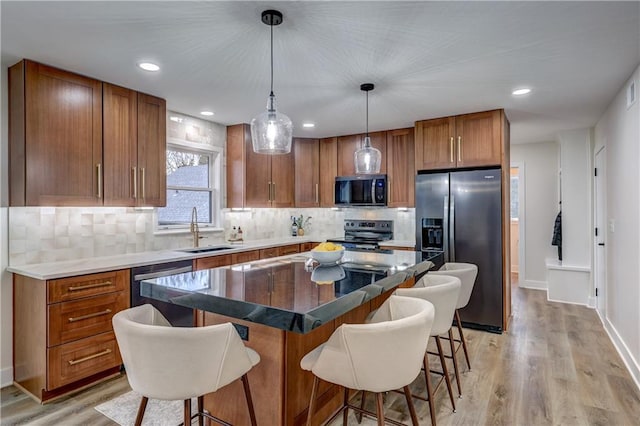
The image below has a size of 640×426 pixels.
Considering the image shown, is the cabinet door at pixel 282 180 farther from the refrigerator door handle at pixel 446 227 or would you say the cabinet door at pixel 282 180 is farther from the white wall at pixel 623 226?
the white wall at pixel 623 226

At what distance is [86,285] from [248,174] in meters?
2.36

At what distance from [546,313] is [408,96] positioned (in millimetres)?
3319

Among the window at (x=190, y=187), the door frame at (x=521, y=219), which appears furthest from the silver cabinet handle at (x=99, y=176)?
the door frame at (x=521, y=219)

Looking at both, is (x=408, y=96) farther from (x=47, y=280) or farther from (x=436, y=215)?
(x=47, y=280)

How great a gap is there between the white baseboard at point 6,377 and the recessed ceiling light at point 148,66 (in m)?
2.51

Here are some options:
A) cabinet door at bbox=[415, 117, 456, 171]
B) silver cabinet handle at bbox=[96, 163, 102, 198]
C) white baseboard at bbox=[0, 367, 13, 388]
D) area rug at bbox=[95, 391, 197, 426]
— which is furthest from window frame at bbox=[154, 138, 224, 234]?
cabinet door at bbox=[415, 117, 456, 171]

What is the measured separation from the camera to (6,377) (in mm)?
2674

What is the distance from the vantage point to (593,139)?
4.81m

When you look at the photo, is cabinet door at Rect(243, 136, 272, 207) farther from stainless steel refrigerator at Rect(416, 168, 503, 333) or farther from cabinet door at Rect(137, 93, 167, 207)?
stainless steel refrigerator at Rect(416, 168, 503, 333)

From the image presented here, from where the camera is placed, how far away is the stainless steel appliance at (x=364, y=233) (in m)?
4.93

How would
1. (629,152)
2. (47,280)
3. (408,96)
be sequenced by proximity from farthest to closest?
(408,96) < (629,152) < (47,280)

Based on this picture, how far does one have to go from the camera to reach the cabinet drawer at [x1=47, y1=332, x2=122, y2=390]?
2.44 metres

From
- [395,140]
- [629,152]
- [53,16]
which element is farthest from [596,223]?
[53,16]

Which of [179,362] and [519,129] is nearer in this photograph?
[179,362]
